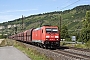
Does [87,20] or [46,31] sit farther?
[87,20]

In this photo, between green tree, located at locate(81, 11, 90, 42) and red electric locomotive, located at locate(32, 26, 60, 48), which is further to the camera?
green tree, located at locate(81, 11, 90, 42)

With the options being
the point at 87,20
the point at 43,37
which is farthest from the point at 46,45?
the point at 87,20

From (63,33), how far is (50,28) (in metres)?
67.6

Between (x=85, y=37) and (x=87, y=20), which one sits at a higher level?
(x=87, y=20)

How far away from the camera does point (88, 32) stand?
74.3 m

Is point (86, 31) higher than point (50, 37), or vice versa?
point (86, 31)

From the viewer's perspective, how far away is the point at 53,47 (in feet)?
110

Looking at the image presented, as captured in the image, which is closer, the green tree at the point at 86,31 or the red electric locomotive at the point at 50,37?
the red electric locomotive at the point at 50,37

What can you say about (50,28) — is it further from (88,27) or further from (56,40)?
(88,27)

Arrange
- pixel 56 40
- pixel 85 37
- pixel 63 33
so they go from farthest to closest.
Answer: pixel 63 33, pixel 85 37, pixel 56 40

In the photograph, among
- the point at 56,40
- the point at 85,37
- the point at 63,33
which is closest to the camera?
the point at 56,40

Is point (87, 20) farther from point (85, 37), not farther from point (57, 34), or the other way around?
point (57, 34)

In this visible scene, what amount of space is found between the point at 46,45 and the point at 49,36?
4.19 feet

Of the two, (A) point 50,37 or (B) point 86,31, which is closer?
(A) point 50,37
